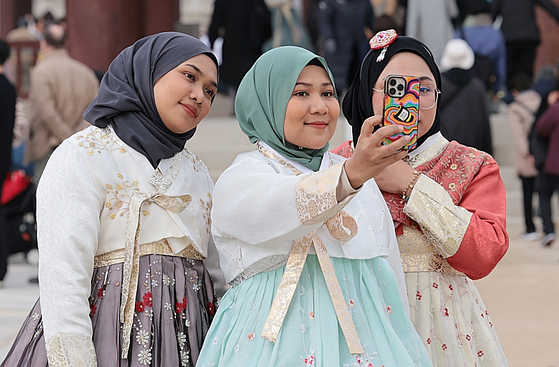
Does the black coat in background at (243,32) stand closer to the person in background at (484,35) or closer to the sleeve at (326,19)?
the sleeve at (326,19)

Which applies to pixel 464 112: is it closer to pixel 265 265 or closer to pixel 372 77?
pixel 372 77

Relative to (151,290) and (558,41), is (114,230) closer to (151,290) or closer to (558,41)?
(151,290)

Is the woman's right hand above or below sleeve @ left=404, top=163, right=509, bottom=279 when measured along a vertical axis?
above

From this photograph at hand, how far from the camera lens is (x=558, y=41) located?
1374 centimetres

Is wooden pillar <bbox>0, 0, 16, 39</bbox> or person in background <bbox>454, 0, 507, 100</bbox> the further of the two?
wooden pillar <bbox>0, 0, 16, 39</bbox>

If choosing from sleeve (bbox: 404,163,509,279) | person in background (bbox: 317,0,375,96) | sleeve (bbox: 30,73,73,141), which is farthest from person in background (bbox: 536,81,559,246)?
sleeve (bbox: 404,163,509,279)

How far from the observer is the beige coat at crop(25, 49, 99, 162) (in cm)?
614

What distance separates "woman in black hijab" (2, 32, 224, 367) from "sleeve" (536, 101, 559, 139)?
5.51 m

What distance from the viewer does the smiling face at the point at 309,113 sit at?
6.89 feet

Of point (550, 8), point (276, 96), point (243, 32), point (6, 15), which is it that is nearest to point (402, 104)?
point (276, 96)

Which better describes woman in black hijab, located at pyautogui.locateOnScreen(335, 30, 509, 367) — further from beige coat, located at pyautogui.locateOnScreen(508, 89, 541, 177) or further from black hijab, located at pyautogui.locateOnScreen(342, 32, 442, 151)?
beige coat, located at pyautogui.locateOnScreen(508, 89, 541, 177)

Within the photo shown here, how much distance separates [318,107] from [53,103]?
455 cm

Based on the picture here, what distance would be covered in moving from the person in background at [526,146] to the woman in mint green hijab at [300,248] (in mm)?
5752

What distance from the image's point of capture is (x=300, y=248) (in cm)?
204
